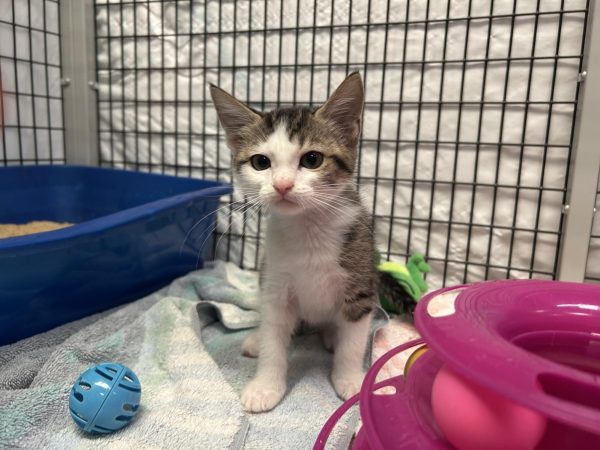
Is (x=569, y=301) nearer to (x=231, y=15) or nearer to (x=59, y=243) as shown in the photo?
(x=59, y=243)

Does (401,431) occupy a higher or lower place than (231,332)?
higher

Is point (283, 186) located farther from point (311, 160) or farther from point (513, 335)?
point (513, 335)

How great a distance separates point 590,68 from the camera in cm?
137

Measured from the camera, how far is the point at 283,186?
0.95 meters

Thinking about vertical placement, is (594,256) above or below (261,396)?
above

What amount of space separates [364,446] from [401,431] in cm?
13

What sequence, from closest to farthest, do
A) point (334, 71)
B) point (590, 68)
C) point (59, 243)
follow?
1. point (59, 243)
2. point (590, 68)
3. point (334, 71)

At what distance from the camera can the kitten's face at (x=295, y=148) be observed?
0.99 meters

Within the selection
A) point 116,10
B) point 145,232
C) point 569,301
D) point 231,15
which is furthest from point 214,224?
point 569,301

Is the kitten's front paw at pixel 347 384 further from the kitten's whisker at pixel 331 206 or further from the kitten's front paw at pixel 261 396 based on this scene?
the kitten's whisker at pixel 331 206

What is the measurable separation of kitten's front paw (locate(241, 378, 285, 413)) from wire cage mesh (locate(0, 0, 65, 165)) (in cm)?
159

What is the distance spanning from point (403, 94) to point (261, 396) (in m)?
1.23

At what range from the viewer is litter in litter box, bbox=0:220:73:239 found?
1597mm

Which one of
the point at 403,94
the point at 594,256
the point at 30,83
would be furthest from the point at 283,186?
the point at 30,83
